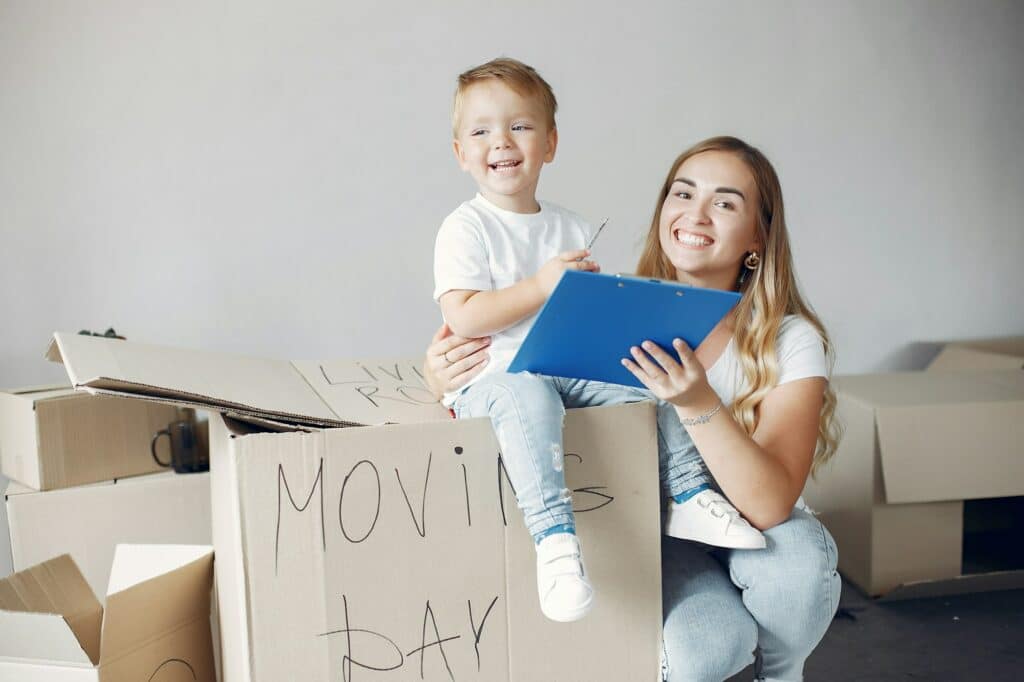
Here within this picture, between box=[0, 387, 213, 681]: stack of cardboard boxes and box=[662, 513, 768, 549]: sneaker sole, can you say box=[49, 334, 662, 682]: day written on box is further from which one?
box=[0, 387, 213, 681]: stack of cardboard boxes

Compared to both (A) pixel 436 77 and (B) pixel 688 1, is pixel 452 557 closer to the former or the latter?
(A) pixel 436 77

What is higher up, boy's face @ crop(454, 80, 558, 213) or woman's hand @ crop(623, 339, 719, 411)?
boy's face @ crop(454, 80, 558, 213)

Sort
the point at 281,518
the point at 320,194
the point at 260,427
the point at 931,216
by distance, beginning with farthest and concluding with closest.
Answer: the point at 931,216 → the point at 320,194 → the point at 260,427 → the point at 281,518

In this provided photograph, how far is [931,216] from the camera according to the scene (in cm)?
261

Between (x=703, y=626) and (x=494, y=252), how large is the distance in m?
0.57

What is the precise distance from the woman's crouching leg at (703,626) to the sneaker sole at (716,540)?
8cm

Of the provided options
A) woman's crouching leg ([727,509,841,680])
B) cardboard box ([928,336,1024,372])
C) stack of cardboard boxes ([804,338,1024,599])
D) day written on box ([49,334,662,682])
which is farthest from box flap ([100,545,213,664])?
cardboard box ([928,336,1024,372])

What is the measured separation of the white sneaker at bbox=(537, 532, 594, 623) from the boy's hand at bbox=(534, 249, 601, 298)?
299 mm

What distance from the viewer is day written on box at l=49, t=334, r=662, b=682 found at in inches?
36.3

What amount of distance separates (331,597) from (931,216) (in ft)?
7.71

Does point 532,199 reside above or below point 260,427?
above

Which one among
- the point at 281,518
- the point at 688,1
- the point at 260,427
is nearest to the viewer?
the point at 281,518

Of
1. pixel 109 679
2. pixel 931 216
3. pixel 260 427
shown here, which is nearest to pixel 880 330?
Answer: pixel 931 216

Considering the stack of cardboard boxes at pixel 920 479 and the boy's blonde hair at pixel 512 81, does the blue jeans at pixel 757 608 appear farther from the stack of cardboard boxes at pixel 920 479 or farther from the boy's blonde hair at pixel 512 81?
the stack of cardboard boxes at pixel 920 479
